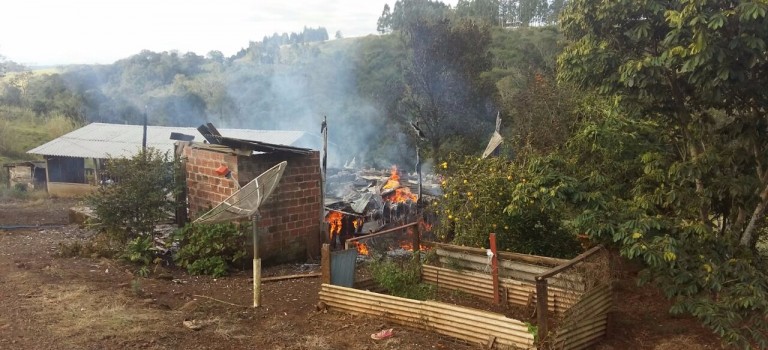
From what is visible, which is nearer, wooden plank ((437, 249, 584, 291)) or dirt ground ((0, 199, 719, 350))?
dirt ground ((0, 199, 719, 350))

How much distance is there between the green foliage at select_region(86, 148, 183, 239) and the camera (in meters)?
9.45

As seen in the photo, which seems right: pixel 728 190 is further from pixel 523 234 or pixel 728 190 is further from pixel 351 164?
pixel 351 164

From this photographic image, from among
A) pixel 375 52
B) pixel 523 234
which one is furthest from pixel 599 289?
pixel 375 52

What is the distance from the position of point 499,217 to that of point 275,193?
3794mm

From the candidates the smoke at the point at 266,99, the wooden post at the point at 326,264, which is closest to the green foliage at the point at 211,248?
the wooden post at the point at 326,264

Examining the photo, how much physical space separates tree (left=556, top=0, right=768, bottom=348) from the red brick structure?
4.80 meters

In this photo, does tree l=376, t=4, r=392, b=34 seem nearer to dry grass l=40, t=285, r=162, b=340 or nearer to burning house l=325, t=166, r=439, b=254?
burning house l=325, t=166, r=439, b=254

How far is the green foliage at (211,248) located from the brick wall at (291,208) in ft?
1.55

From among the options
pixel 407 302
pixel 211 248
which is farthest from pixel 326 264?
pixel 211 248

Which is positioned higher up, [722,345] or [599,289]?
[599,289]

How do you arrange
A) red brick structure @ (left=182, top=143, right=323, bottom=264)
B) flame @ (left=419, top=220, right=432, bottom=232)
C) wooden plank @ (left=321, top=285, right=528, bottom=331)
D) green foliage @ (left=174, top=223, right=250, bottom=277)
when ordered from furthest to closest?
flame @ (left=419, top=220, right=432, bottom=232) → red brick structure @ (left=182, top=143, right=323, bottom=264) → green foliage @ (left=174, top=223, right=250, bottom=277) → wooden plank @ (left=321, top=285, right=528, bottom=331)

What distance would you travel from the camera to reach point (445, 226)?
29.7 ft

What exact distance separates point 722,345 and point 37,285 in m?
8.55

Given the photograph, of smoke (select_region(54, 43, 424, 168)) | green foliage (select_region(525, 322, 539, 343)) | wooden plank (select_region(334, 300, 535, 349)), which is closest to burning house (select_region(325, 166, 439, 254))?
wooden plank (select_region(334, 300, 535, 349))
